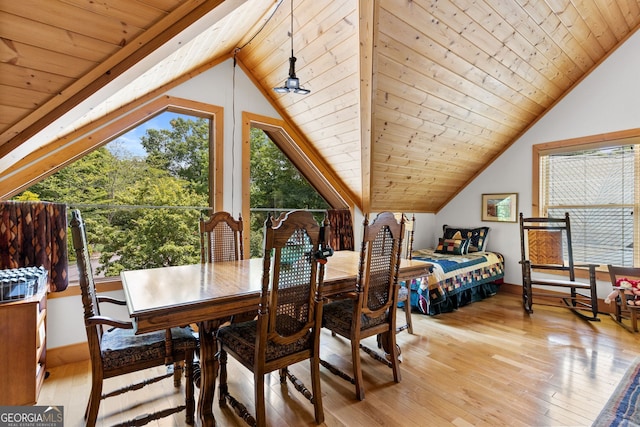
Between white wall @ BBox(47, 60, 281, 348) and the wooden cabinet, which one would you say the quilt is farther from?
the wooden cabinet

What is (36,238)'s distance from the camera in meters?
2.33

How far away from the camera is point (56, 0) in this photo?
1301mm

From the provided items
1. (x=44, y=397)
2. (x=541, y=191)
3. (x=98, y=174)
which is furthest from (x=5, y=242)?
(x=541, y=191)

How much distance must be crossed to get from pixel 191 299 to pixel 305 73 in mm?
2520

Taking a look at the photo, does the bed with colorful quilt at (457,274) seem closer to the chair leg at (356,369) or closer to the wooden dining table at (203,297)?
the wooden dining table at (203,297)

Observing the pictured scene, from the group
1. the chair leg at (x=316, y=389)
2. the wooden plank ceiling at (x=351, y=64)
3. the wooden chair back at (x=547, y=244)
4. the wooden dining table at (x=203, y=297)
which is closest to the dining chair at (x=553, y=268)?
the wooden chair back at (x=547, y=244)

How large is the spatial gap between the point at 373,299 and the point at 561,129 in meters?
3.94

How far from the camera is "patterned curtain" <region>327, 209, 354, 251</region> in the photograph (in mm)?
4375

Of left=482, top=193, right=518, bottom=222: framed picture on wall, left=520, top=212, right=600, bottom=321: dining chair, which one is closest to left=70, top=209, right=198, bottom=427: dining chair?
left=520, top=212, right=600, bottom=321: dining chair

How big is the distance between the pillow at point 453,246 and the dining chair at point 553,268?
743 mm

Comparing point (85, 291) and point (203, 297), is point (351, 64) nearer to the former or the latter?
point (203, 297)

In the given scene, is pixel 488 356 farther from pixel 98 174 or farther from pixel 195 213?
pixel 98 174

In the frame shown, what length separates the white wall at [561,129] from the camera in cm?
379

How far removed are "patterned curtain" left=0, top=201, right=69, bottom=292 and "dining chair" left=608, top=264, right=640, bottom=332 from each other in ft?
17.1
